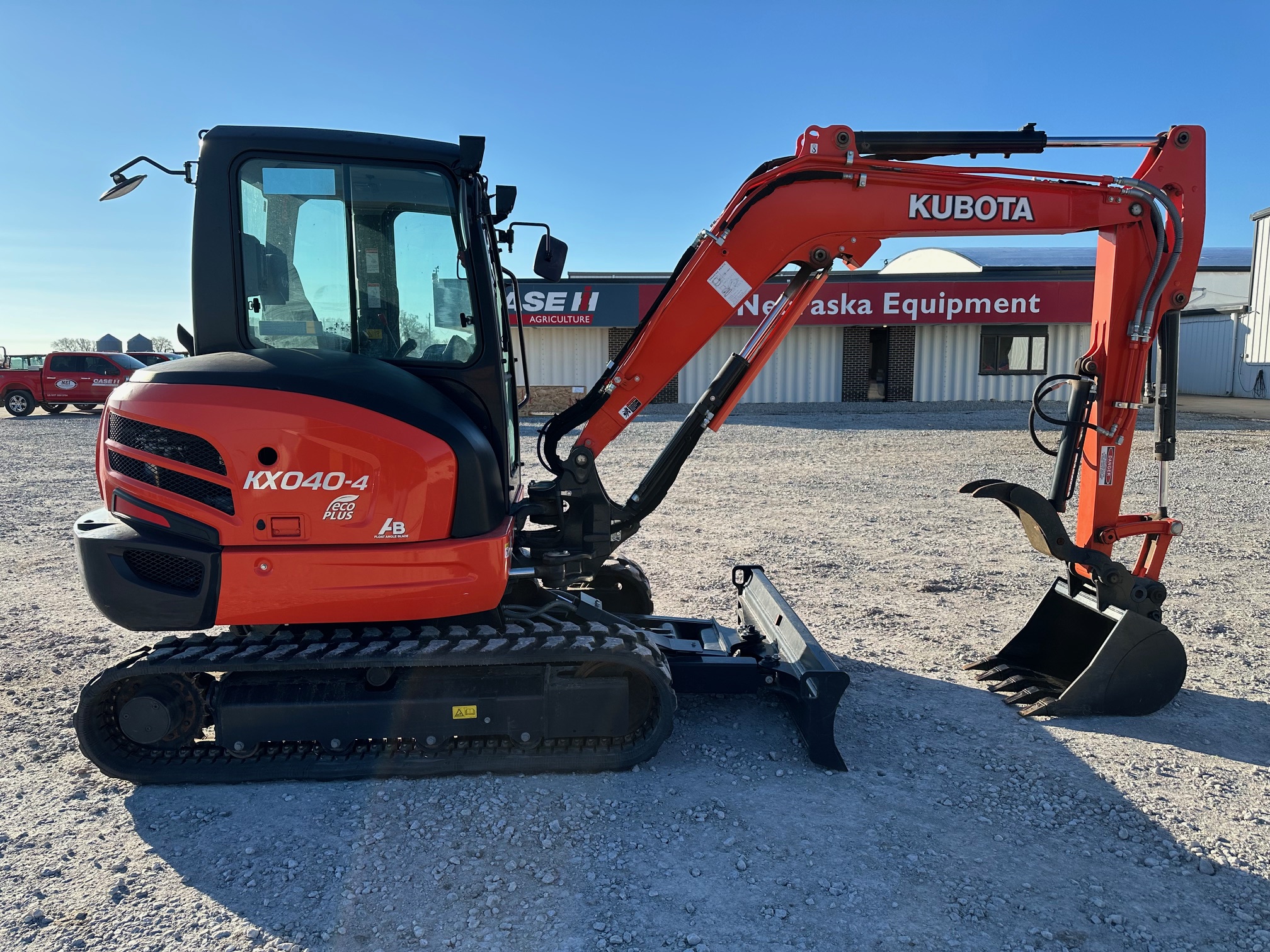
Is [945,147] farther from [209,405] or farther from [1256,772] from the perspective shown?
[209,405]

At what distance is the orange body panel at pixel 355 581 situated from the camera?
3840 mm

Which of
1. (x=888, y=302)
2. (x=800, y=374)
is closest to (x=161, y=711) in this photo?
(x=888, y=302)

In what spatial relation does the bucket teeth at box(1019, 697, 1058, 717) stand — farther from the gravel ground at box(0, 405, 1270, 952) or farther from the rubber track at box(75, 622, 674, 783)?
the rubber track at box(75, 622, 674, 783)

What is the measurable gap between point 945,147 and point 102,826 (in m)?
5.49

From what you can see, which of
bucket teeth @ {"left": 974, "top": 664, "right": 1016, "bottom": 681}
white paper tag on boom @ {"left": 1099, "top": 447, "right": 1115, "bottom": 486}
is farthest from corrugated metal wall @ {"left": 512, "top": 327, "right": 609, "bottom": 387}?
white paper tag on boom @ {"left": 1099, "top": 447, "right": 1115, "bottom": 486}

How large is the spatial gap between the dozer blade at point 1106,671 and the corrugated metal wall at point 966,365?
22263 mm

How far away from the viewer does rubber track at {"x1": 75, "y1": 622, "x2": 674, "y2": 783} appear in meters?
4.00

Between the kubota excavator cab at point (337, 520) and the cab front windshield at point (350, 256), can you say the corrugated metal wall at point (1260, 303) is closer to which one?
the kubota excavator cab at point (337, 520)

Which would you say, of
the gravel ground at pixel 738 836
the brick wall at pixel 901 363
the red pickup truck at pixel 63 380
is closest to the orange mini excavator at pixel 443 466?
the gravel ground at pixel 738 836

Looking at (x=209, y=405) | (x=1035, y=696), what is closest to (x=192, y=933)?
(x=209, y=405)

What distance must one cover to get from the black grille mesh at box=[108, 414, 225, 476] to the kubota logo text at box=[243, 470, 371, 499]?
152 millimetres

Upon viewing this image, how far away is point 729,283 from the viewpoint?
4.76 metres

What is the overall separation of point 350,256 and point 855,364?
23947mm

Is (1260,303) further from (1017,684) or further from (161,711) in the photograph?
(161,711)
